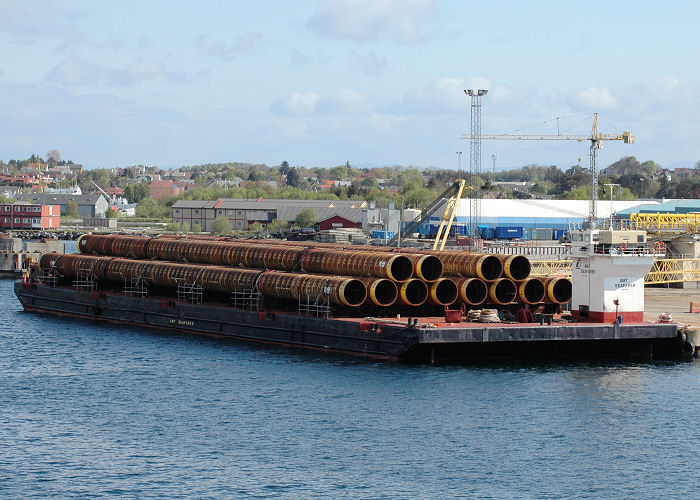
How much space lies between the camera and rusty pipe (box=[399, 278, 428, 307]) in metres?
67.6

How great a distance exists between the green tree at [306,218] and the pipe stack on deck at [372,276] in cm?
11315

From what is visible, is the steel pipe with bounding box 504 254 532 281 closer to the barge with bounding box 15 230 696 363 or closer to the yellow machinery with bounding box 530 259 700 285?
the barge with bounding box 15 230 696 363

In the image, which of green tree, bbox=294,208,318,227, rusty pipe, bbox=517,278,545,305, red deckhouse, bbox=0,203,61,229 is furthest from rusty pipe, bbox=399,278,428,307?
red deckhouse, bbox=0,203,61,229

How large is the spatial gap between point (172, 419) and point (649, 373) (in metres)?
25.7

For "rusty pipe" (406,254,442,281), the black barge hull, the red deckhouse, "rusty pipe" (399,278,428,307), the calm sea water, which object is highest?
the red deckhouse

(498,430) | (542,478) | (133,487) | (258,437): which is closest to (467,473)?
(542,478)

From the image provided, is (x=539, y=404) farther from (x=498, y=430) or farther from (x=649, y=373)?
(x=649, y=373)

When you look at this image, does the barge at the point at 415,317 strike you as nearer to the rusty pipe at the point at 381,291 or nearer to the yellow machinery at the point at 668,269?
the rusty pipe at the point at 381,291

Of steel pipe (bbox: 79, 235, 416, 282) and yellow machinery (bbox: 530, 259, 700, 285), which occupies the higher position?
steel pipe (bbox: 79, 235, 416, 282)

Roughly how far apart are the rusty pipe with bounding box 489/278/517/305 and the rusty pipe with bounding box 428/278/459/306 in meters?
2.20

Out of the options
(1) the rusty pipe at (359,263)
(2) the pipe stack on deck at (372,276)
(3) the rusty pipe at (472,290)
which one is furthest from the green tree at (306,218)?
(3) the rusty pipe at (472,290)

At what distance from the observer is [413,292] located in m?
68.8

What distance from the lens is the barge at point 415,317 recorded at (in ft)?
204

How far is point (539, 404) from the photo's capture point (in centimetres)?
5381
